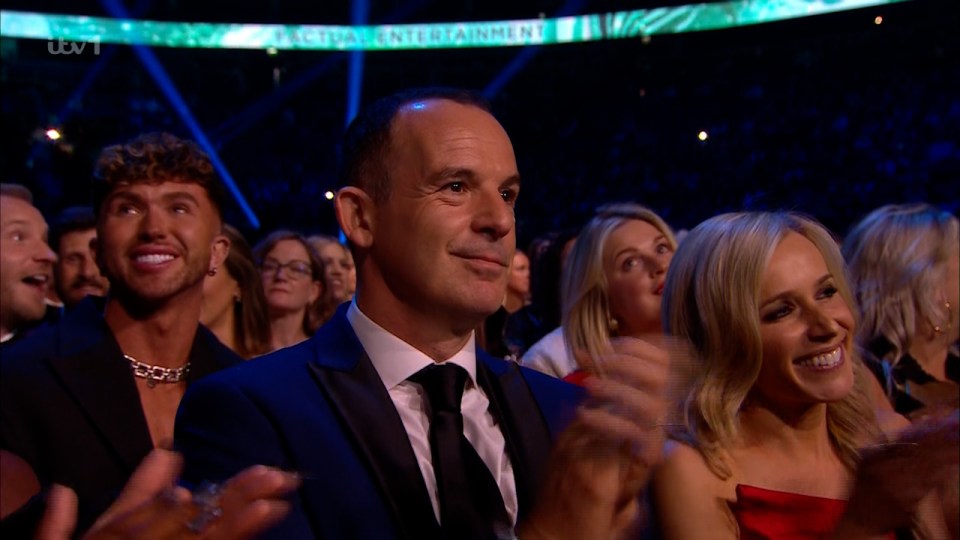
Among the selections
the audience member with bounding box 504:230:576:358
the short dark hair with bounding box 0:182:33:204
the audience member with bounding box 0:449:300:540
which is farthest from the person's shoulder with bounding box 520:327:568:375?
the audience member with bounding box 0:449:300:540

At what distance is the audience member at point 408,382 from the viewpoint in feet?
4.59

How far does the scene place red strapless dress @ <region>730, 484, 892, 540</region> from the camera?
5.56ft

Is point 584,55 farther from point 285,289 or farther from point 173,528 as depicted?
point 173,528

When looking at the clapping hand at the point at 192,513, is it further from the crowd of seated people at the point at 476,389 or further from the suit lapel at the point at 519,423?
the suit lapel at the point at 519,423

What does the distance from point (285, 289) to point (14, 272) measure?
1210 mm

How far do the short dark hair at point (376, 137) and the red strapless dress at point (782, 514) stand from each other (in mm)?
839

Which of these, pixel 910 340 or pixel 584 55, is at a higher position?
pixel 584 55

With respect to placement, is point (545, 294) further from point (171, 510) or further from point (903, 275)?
point (171, 510)

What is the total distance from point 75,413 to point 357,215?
83 cm

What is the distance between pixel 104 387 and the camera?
Answer: 6.93 feet

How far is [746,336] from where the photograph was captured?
1.80 metres

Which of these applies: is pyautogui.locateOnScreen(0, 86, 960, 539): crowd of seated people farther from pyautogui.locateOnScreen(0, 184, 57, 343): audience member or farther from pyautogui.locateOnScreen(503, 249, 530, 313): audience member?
pyautogui.locateOnScreen(503, 249, 530, 313): audience member

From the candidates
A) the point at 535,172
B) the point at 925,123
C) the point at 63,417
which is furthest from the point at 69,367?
the point at 535,172

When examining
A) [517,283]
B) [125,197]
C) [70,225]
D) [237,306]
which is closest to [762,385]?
[125,197]
